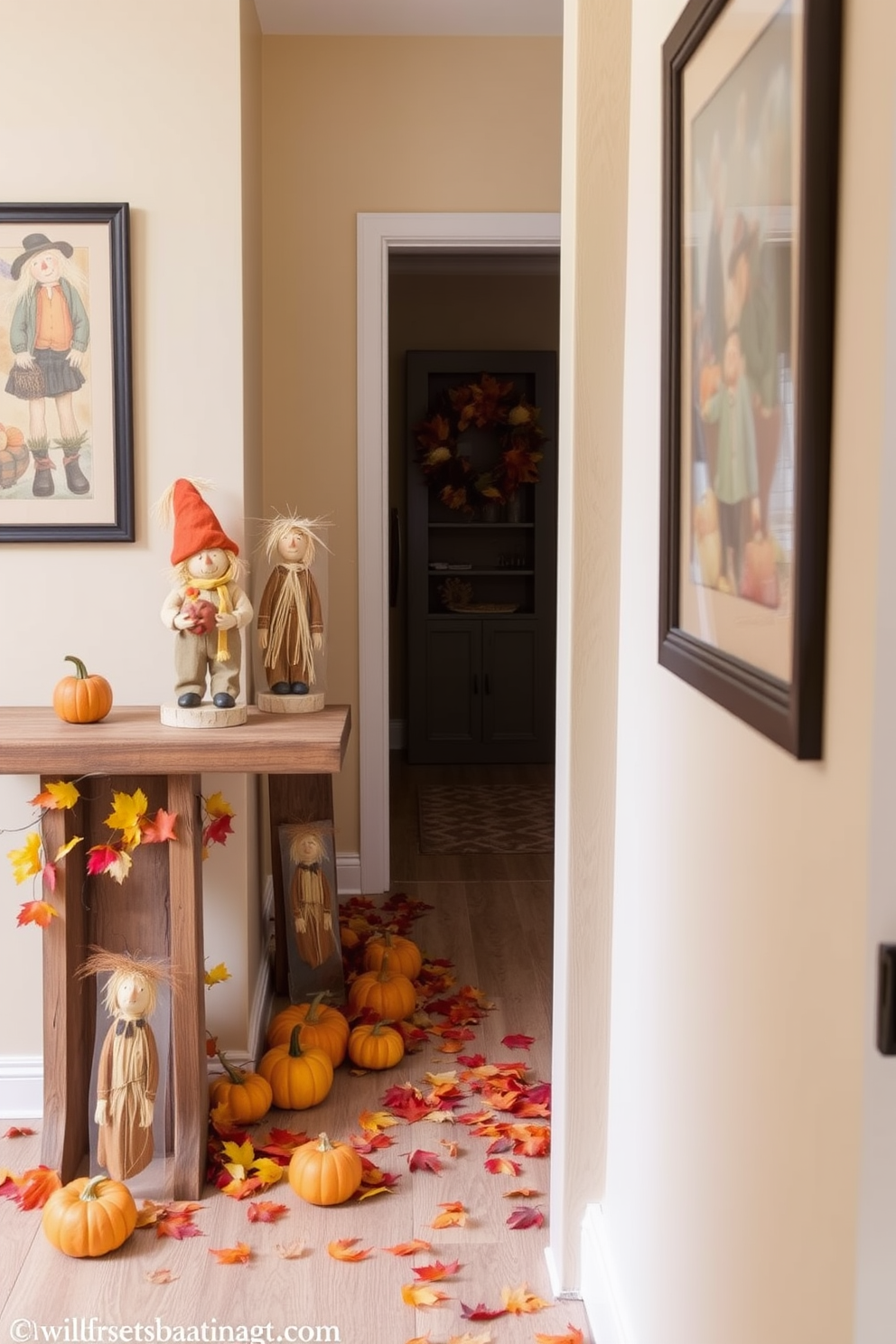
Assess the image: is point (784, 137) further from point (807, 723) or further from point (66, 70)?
point (66, 70)

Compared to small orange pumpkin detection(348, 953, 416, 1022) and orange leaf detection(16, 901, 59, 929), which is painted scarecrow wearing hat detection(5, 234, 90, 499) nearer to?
orange leaf detection(16, 901, 59, 929)

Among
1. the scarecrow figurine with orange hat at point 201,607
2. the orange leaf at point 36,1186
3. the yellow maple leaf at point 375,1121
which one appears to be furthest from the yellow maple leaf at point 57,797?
the yellow maple leaf at point 375,1121

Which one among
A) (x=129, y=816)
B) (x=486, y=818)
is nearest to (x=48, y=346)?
(x=129, y=816)

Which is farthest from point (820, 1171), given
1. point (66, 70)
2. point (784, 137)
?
point (66, 70)

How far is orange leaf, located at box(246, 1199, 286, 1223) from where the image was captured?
94.2 inches

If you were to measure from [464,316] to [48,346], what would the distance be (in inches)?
168

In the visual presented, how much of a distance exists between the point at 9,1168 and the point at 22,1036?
0.33 meters

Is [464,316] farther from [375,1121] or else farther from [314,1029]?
[375,1121]

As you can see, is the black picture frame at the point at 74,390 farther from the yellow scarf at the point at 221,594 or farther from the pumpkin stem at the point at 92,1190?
the pumpkin stem at the point at 92,1190

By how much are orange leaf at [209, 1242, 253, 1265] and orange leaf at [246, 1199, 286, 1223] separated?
0.10m

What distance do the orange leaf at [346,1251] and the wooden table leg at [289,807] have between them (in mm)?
1199

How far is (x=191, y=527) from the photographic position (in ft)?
8.52

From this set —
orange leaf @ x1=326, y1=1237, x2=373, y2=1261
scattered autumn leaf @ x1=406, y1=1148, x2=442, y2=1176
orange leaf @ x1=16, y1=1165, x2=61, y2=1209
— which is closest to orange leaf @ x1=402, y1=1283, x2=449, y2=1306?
orange leaf @ x1=326, y1=1237, x2=373, y2=1261

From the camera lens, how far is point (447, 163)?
402 centimetres
